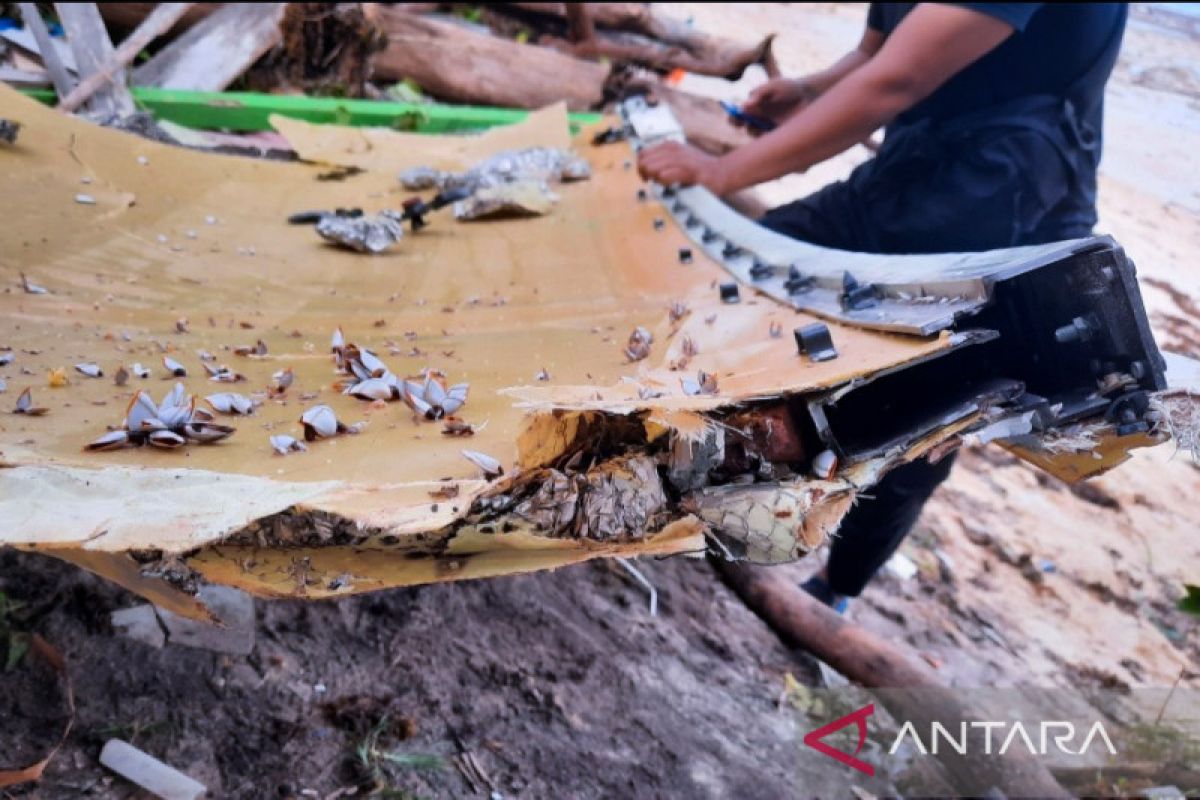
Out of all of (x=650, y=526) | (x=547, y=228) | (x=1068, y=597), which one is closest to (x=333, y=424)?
(x=650, y=526)

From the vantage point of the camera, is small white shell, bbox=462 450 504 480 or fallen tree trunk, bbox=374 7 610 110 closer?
small white shell, bbox=462 450 504 480

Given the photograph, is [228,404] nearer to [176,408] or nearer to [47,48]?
[176,408]

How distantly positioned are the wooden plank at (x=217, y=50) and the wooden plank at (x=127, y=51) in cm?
10

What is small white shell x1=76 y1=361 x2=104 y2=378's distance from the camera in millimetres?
1527

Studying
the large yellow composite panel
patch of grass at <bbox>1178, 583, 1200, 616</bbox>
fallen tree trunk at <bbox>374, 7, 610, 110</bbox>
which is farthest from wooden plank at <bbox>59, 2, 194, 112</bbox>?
patch of grass at <bbox>1178, 583, 1200, 616</bbox>

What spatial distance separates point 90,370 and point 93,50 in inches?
89.5

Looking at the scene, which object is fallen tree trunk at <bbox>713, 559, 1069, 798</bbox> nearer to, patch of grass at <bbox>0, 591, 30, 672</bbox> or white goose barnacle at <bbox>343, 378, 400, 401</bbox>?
white goose barnacle at <bbox>343, 378, 400, 401</bbox>

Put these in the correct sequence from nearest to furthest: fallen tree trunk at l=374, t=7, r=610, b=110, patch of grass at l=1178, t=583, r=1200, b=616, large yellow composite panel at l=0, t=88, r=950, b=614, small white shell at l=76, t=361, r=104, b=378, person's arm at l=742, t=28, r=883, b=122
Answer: large yellow composite panel at l=0, t=88, r=950, b=614 < small white shell at l=76, t=361, r=104, b=378 < patch of grass at l=1178, t=583, r=1200, b=616 < person's arm at l=742, t=28, r=883, b=122 < fallen tree trunk at l=374, t=7, r=610, b=110

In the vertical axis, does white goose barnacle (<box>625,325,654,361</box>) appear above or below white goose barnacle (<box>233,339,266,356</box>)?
above

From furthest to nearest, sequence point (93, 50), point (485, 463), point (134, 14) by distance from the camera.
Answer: point (134, 14)
point (93, 50)
point (485, 463)

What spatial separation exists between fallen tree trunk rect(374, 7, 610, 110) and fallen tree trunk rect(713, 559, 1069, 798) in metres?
2.57

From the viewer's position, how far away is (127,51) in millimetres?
3332

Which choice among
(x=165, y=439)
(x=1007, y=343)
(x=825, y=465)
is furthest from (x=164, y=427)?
(x=1007, y=343)

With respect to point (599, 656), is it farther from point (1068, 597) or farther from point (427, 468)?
point (1068, 597)
